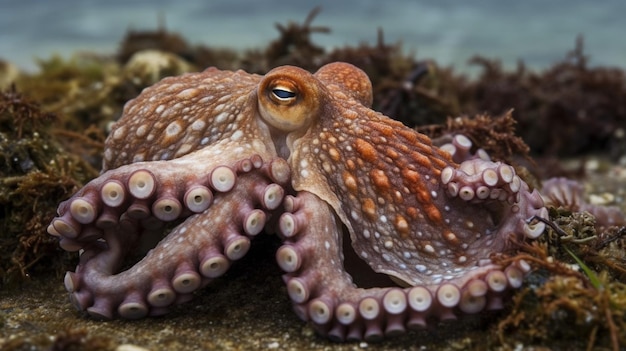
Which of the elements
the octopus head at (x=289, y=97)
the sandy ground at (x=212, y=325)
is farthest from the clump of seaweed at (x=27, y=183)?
the octopus head at (x=289, y=97)

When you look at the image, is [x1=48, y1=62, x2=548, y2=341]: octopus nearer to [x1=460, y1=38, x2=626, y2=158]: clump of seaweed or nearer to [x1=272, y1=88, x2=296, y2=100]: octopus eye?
[x1=272, y1=88, x2=296, y2=100]: octopus eye

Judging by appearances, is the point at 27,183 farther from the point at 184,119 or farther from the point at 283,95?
the point at 283,95

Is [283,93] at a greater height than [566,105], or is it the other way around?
[283,93]

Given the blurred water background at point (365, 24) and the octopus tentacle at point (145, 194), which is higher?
the blurred water background at point (365, 24)

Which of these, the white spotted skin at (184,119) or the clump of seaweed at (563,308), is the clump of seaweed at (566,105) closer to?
the white spotted skin at (184,119)

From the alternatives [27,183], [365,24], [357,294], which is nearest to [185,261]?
[357,294]

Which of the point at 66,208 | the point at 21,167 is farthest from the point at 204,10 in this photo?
the point at 66,208

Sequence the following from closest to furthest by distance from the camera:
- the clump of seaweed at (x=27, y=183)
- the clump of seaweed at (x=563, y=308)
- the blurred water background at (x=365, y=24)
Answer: the clump of seaweed at (x=563, y=308) < the clump of seaweed at (x=27, y=183) < the blurred water background at (x=365, y=24)
